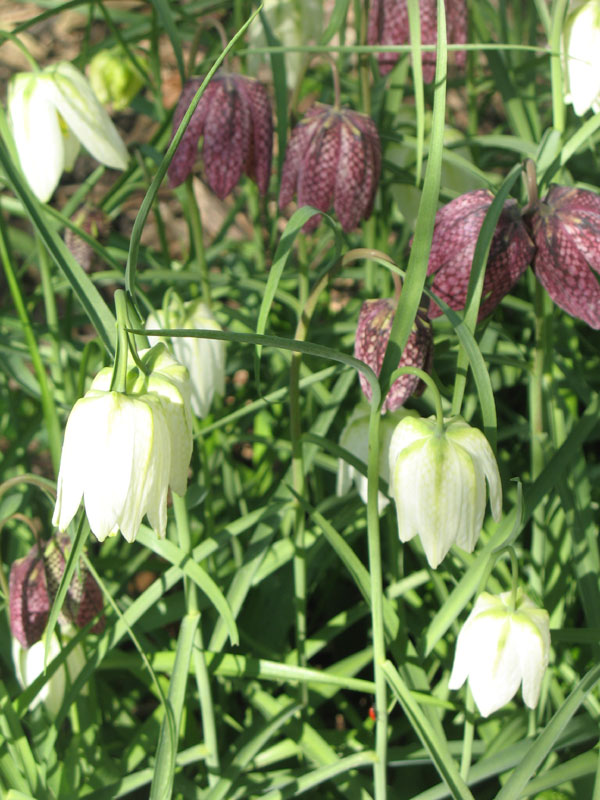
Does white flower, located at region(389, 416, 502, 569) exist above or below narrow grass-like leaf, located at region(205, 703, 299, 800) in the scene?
above

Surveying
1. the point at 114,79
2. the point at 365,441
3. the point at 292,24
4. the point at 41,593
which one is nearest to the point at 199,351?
the point at 365,441

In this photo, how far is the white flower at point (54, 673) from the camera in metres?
1.11

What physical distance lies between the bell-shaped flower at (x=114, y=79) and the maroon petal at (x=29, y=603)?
3.76 ft

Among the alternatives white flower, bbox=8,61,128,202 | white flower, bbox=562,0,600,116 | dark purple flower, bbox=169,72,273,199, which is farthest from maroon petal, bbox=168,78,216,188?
white flower, bbox=562,0,600,116

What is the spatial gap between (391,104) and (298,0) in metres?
0.26

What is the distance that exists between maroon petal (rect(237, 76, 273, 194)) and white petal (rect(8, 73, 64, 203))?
26cm

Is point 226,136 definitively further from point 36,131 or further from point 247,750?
→ point 247,750

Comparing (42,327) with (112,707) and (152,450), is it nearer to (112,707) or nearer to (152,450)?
(112,707)

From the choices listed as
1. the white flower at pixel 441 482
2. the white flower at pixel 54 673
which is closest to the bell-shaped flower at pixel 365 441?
the white flower at pixel 441 482

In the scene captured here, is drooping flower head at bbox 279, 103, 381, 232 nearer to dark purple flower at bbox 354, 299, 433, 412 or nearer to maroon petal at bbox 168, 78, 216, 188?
maroon petal at bbox 168, 78, 216, 188

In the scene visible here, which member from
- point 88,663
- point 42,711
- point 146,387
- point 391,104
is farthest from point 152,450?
point 391,104

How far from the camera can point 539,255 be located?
3.39 ft

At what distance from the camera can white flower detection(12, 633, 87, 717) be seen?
1114 millimetres

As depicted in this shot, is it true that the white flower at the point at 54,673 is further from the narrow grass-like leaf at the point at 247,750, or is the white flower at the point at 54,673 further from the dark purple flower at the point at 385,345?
the dark purple flower at the point at 385,345
